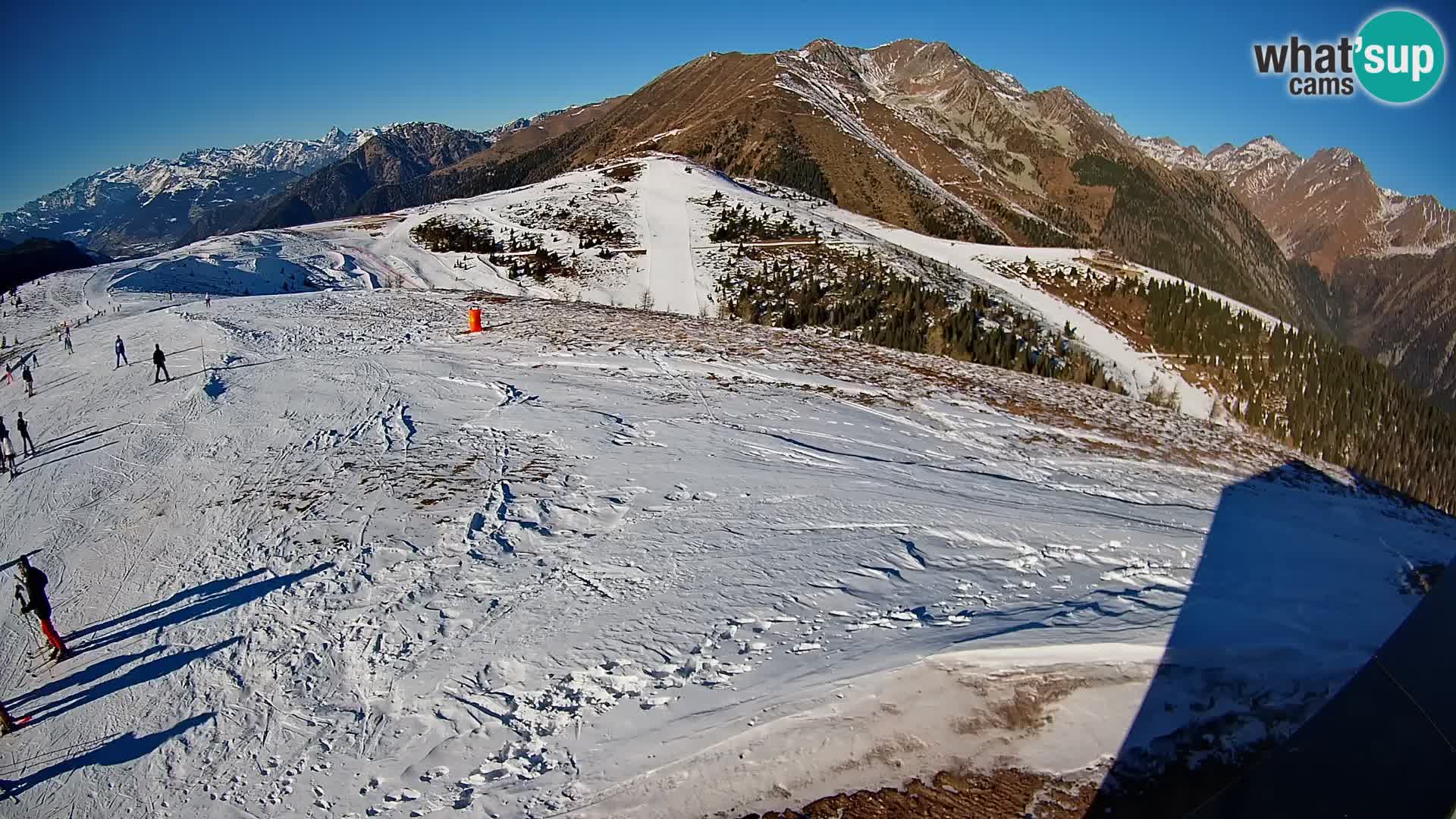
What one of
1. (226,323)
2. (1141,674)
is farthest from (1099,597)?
(226,323)

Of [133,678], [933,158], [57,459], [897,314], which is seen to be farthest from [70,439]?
[933,158]

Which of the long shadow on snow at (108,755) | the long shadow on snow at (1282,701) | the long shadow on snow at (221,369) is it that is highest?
the long shadow on snow at (221,369)

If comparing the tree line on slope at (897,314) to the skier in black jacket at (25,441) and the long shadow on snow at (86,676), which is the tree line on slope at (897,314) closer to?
the skier in black jacket at (25,441)

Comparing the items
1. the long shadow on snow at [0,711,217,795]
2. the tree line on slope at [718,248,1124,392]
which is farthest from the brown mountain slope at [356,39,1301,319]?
the long shadow on snow at [0,711,217,795]

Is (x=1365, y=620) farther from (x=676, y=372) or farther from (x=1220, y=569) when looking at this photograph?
(x=676, y=372)

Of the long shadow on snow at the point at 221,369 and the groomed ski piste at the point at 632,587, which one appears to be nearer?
the groomed ski piste at the point at 632,587

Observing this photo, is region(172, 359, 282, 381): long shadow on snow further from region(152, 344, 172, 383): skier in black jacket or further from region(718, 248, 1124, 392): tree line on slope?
region(718, 248, 1124, 392): tree line on slope

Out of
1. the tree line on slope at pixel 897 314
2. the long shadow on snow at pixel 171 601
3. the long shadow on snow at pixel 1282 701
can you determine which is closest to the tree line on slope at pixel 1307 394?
the tree line on slope at pixel 897 314
